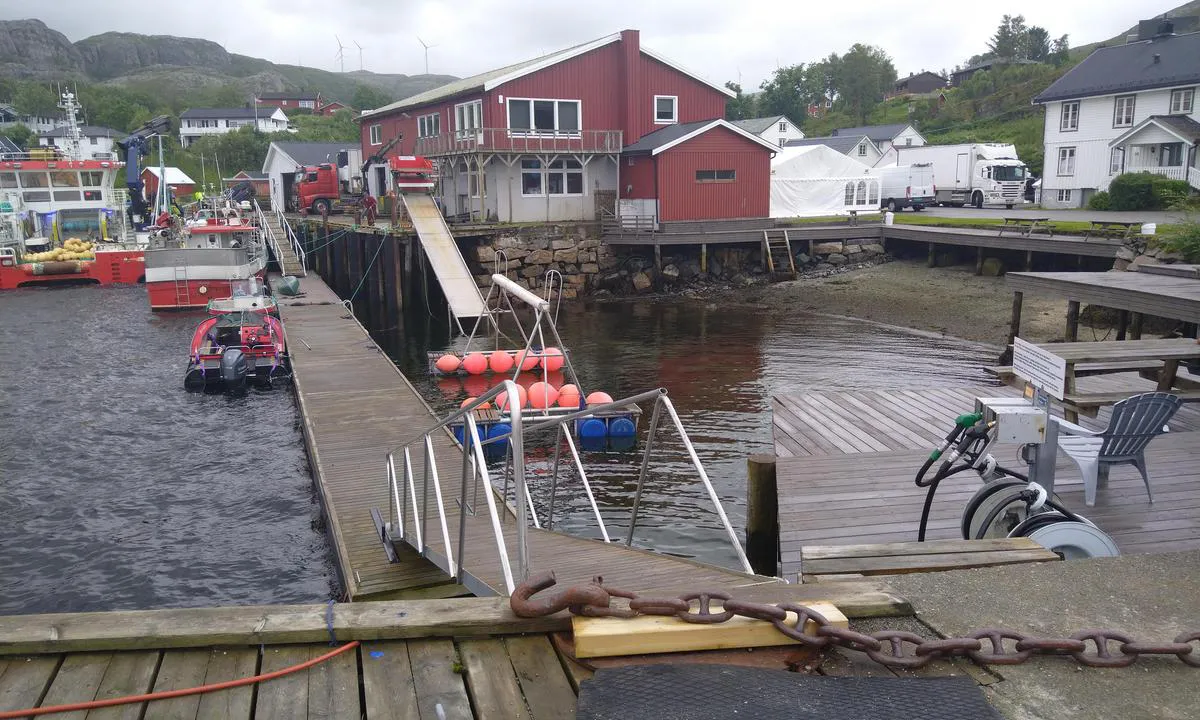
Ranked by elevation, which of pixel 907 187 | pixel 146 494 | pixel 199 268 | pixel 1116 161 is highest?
pixel 1116 161

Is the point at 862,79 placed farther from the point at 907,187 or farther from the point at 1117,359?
the point at 1117,359

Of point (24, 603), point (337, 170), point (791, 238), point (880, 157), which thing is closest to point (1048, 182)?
point (880, 157)

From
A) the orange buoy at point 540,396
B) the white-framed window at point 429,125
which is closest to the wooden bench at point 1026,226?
the orange buoy at point 540,396

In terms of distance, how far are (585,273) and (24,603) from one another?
26030mm

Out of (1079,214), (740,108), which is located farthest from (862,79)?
(1079,214)

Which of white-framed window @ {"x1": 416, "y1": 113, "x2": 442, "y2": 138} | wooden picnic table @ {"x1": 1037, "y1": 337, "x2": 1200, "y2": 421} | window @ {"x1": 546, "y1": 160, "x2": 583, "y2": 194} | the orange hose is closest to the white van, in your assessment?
window @ {"x1": 546, "y1": 160, "x2": 583, "y2": 194}

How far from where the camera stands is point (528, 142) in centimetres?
3459

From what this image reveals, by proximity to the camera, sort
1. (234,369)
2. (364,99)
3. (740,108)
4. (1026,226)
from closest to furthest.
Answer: (234,369) < (1026,226) < (740,108) < (364,99)

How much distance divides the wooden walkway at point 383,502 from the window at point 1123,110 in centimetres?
3557

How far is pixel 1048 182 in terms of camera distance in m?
42.9

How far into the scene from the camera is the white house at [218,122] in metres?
115

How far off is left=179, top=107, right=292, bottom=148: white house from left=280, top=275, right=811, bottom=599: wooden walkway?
106 meters

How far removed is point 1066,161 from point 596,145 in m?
23.2

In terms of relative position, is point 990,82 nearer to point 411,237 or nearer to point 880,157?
point 880,157
